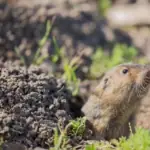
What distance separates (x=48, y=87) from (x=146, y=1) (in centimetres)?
486

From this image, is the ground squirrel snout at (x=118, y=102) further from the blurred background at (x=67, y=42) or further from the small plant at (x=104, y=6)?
the small plant at (x=104, y=6)

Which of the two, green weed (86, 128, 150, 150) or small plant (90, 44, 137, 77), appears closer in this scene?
green weed (86, 128, 150, 150)

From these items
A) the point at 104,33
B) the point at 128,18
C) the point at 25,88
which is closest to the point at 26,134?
the point at 25,88

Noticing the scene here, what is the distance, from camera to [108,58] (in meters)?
6.91

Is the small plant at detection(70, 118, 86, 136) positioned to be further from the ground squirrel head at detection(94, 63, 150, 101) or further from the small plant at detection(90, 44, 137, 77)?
the small plant at detection(90, 44, 137, 77)

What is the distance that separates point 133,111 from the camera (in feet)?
17.6

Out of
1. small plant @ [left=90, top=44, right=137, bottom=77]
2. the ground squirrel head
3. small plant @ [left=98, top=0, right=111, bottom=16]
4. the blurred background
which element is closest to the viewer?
the ground squirrel head

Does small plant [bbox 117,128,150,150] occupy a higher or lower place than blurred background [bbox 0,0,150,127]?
lower

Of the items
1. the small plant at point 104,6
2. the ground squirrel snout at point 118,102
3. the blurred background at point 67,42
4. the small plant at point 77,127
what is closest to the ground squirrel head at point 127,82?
the ground squirrel snout at point 118,102

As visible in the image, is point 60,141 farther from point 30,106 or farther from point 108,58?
point 108,58

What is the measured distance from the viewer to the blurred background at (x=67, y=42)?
6.23 meters

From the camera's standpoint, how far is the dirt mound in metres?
4.06

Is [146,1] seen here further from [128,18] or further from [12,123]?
[12,123]

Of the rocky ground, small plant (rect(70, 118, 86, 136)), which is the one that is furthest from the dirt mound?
small plant (rect(70, 118, 86, 136))
